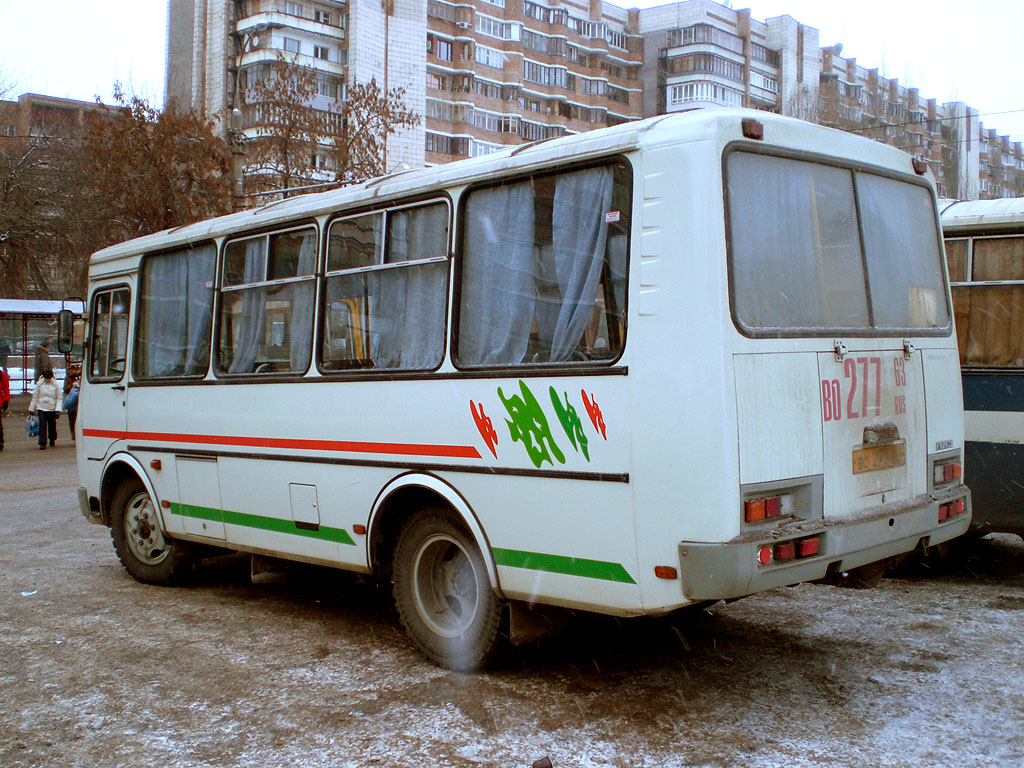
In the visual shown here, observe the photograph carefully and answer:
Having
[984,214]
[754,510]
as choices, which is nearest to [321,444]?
[754,510]

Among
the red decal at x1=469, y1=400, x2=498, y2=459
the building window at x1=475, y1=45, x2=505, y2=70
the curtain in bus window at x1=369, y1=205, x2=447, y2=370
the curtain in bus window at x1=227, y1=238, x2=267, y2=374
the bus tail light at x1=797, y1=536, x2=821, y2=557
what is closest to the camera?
the bus tail light at x1=797, y1=536, x2=821, y2=557

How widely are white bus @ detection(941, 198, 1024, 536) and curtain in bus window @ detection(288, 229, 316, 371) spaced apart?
4.62 m

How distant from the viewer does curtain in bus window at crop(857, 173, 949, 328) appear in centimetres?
555

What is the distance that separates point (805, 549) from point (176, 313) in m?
5.29

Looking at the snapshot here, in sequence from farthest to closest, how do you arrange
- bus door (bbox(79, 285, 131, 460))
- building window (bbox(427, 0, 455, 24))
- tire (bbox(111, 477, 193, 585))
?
building window (bbox(427, 0, 455, 24)), bus door (bbox(79, 285, 131, 460)), tire (bbox(111, 477, 193, 585))

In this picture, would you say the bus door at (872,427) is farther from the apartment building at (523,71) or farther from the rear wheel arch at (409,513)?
the apartment building at (523,71)

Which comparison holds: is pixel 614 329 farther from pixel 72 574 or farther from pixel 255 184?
pixel 255 184

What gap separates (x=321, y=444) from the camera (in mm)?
6527

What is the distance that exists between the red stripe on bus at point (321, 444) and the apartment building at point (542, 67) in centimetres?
4444

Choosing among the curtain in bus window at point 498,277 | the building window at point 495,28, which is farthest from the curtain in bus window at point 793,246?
the building window at point 495,28

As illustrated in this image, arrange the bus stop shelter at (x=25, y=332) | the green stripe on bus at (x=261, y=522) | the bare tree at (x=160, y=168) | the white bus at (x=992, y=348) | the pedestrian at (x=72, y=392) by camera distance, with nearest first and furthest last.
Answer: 1. the green stripe on bus at (x=261, y=522)
2. the white bus at (x=992, y=348)
3. the pedestrian at (x=72, y=392)
4. the bare tree at (x=160, y=168)
5. the bus stop shelter at (x=25, y=332)

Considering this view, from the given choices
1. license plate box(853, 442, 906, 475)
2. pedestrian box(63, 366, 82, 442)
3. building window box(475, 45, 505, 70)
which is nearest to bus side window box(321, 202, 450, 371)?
license plate box(853, 442, 906, 475)

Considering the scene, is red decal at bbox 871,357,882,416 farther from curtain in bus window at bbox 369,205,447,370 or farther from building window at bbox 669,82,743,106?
building window at bbox 669,82,743,106

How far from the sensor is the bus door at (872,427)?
4977 mm
